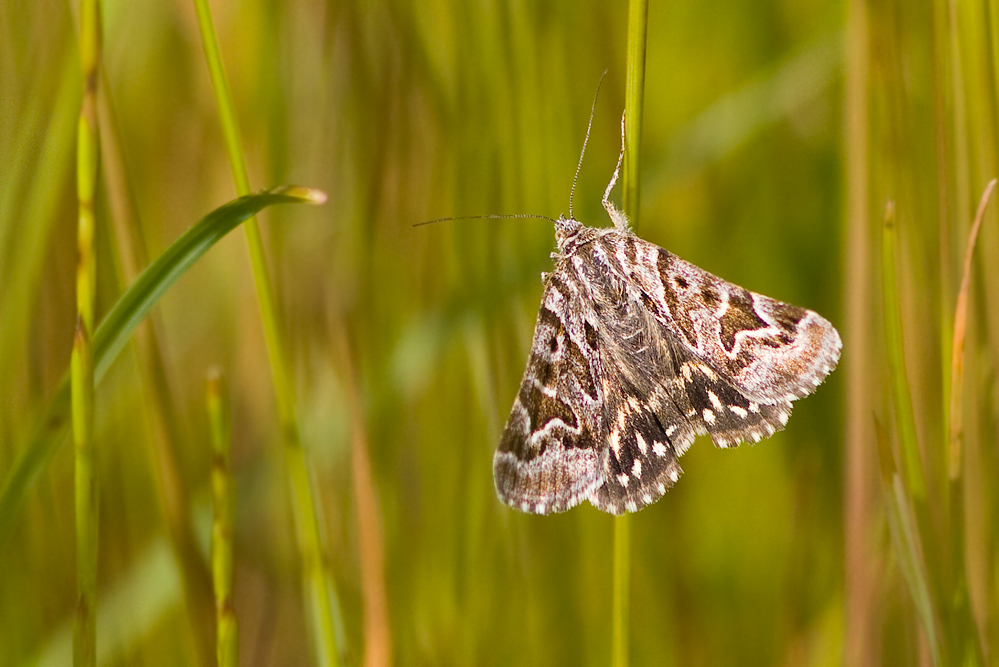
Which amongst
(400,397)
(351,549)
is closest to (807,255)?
(400,397)

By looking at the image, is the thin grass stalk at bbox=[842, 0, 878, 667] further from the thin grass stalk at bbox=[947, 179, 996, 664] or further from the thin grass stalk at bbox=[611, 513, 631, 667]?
the thin grass stalk at bbox=[611, 513, 631, 667]

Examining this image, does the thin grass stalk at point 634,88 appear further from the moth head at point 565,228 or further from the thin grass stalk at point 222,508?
the thin grass stalk at point 222,508

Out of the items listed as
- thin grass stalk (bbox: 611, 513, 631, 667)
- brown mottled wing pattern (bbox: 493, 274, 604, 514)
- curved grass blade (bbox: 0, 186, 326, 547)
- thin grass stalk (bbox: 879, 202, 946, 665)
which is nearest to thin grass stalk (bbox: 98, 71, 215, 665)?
curved grass blade (bbox: 0, 186, 326, 547)

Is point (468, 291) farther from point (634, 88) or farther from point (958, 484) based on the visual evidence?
point (958, 484)

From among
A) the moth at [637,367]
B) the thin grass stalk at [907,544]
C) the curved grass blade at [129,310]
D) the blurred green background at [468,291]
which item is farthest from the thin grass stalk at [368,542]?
the thin grass stalk at [907,544]

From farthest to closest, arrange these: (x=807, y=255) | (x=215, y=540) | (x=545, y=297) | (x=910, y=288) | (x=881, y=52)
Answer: (x=807, y=255) → (x=545, y=297) → (x=910, y=288) → (x=881, y=52) → (x=215, y=540)

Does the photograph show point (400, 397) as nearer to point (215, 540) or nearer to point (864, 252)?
point (215, 540)
